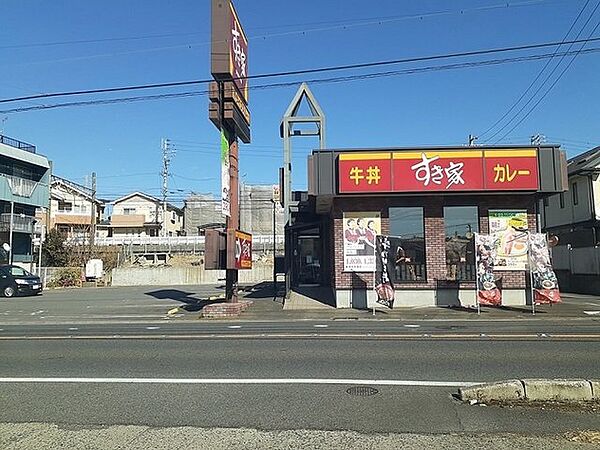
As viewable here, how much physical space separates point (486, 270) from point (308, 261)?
13.9 metres

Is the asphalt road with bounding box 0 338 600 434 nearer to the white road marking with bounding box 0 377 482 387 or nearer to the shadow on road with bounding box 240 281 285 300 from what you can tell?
the white road marking with bounding box 0 377 482 387

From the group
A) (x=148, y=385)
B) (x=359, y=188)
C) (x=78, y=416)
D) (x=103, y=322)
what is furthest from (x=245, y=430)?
(x=359, y=188)

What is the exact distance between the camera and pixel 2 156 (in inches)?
1779

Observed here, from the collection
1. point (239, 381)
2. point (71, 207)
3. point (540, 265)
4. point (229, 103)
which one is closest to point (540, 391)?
point (239, 381)

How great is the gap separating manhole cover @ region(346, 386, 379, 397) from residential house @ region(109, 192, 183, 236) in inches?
2848

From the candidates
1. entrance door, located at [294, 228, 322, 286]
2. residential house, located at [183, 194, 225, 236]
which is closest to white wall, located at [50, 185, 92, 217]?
residential house, located at [183, 194, 225, 236]

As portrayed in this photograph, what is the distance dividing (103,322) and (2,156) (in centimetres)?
3428

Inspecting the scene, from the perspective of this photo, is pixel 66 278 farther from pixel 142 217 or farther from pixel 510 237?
pixel 142 217

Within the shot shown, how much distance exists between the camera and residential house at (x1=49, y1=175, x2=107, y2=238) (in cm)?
6738

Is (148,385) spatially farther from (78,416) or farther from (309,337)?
(309,337)

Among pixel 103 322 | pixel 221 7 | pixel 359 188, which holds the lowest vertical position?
pixel 103 322

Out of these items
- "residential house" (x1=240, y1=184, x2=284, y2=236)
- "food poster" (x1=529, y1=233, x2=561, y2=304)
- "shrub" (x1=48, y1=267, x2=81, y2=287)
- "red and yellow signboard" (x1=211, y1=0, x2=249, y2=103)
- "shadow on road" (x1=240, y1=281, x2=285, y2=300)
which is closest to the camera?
"food poster" (x1=529, y1=233, x2=561, y2=304)

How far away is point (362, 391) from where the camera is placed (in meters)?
7.28

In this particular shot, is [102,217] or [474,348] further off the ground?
[102,217]
